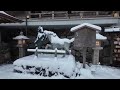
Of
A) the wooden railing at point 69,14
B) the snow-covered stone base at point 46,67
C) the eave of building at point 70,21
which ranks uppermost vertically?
the wooden railing at point 69,14

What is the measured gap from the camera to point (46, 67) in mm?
8453

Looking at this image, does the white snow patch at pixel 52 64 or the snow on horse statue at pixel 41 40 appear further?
the snow on horse statue at pixel 41 40

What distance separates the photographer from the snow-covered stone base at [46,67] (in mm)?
8234

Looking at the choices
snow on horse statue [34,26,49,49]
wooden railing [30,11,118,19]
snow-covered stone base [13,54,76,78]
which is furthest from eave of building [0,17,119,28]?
snow-covered stone base [13,54,76,78]

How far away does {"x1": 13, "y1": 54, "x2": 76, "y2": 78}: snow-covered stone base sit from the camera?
8234mm

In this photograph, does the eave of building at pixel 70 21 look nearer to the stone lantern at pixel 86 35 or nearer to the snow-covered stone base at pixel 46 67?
the stone lantern at pixel 86 35

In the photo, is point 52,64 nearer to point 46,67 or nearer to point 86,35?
point 46,67

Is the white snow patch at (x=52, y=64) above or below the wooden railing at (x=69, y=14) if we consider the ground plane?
below

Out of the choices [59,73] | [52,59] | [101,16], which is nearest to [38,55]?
[52,59]

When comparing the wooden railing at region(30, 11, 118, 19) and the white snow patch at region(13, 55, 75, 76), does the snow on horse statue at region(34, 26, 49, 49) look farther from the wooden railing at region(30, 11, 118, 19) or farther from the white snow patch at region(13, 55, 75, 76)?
the wooden railing at region(30, 11, 118, 19)

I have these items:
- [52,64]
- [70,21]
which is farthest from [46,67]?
[70,21]

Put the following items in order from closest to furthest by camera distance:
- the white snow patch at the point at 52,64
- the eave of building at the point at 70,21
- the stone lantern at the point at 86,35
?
the white snow patch at the point at 52,64 → the stone lantern at the point at 86,35 → the eave of building at the point at 70,21

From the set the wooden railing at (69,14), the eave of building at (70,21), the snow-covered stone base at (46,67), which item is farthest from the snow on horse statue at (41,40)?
the wooden railing at (69,14)

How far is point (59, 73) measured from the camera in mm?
8234
